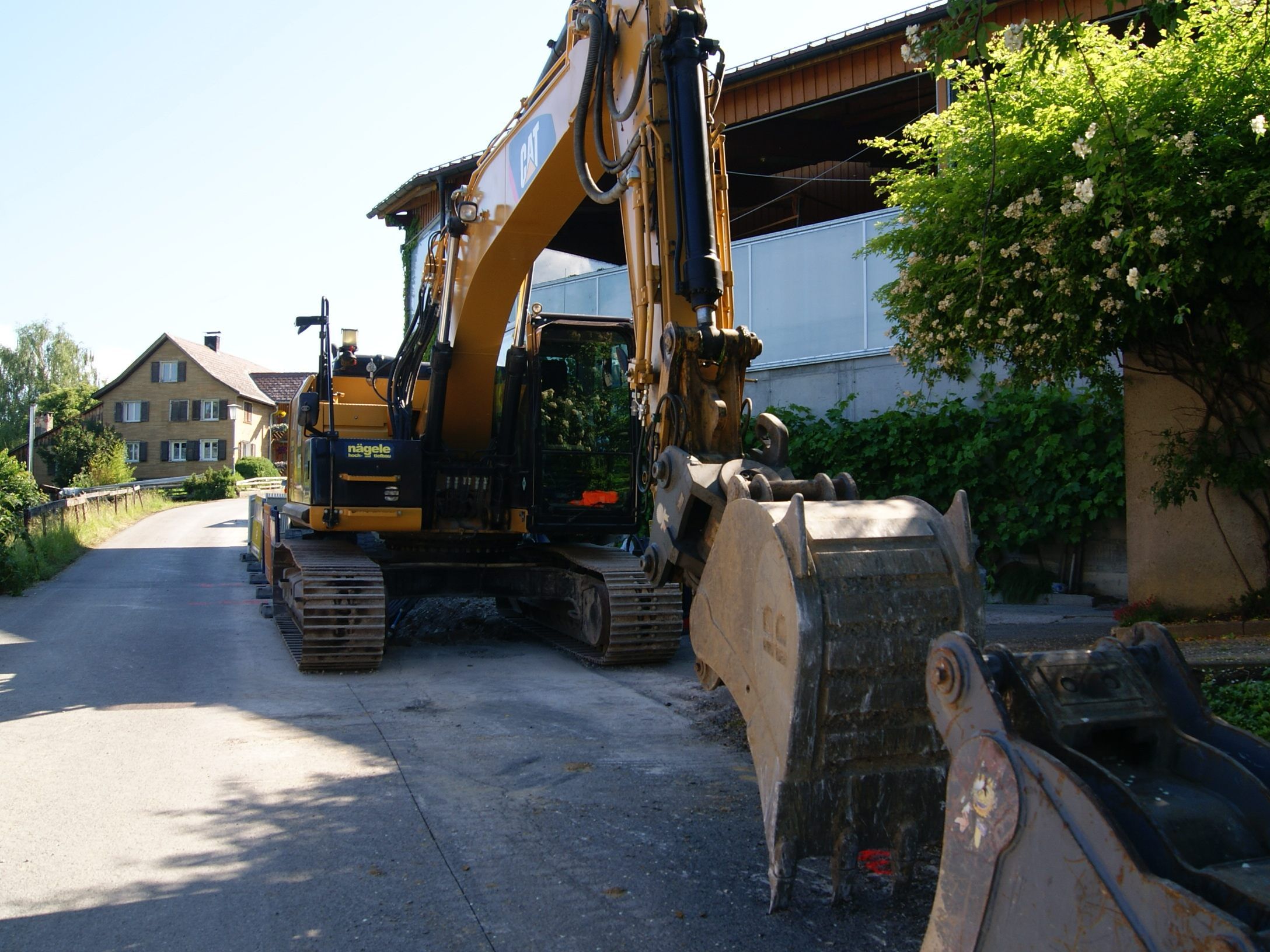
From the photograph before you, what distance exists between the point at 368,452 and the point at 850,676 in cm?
658

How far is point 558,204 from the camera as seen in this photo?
7.54m

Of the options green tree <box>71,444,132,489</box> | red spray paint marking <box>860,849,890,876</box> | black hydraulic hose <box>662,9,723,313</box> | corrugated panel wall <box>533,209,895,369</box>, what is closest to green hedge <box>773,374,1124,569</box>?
corrugated panel wall <box>533,209,895,369</box>

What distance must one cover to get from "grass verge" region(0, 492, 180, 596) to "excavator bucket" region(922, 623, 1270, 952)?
13.9 meters

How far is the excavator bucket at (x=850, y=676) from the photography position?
3.21 meters

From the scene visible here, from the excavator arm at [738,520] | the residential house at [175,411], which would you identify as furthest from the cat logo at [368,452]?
the residential house at [175,411]

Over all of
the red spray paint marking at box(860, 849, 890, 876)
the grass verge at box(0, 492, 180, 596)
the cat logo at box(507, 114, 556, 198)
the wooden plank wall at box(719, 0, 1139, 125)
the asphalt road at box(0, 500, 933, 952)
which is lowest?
the asphalt road at box(0, 500, 933, 952)

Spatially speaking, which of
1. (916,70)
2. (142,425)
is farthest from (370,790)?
(142,425)

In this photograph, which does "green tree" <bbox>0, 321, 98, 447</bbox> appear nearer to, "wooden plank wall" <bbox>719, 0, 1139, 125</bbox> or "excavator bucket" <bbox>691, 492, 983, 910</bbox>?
"wooden plank wall" <bbox>719, 0, 1139, 125</bbox>

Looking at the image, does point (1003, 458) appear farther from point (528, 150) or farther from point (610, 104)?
point (610, 104)

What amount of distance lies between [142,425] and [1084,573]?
5742 centimetres

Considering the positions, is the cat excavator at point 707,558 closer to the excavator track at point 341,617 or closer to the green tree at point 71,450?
the excavator track at point 341,617

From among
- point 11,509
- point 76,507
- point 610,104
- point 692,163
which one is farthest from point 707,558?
point 76,507

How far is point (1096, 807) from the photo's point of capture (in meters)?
2.10

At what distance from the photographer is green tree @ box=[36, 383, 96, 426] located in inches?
2240
